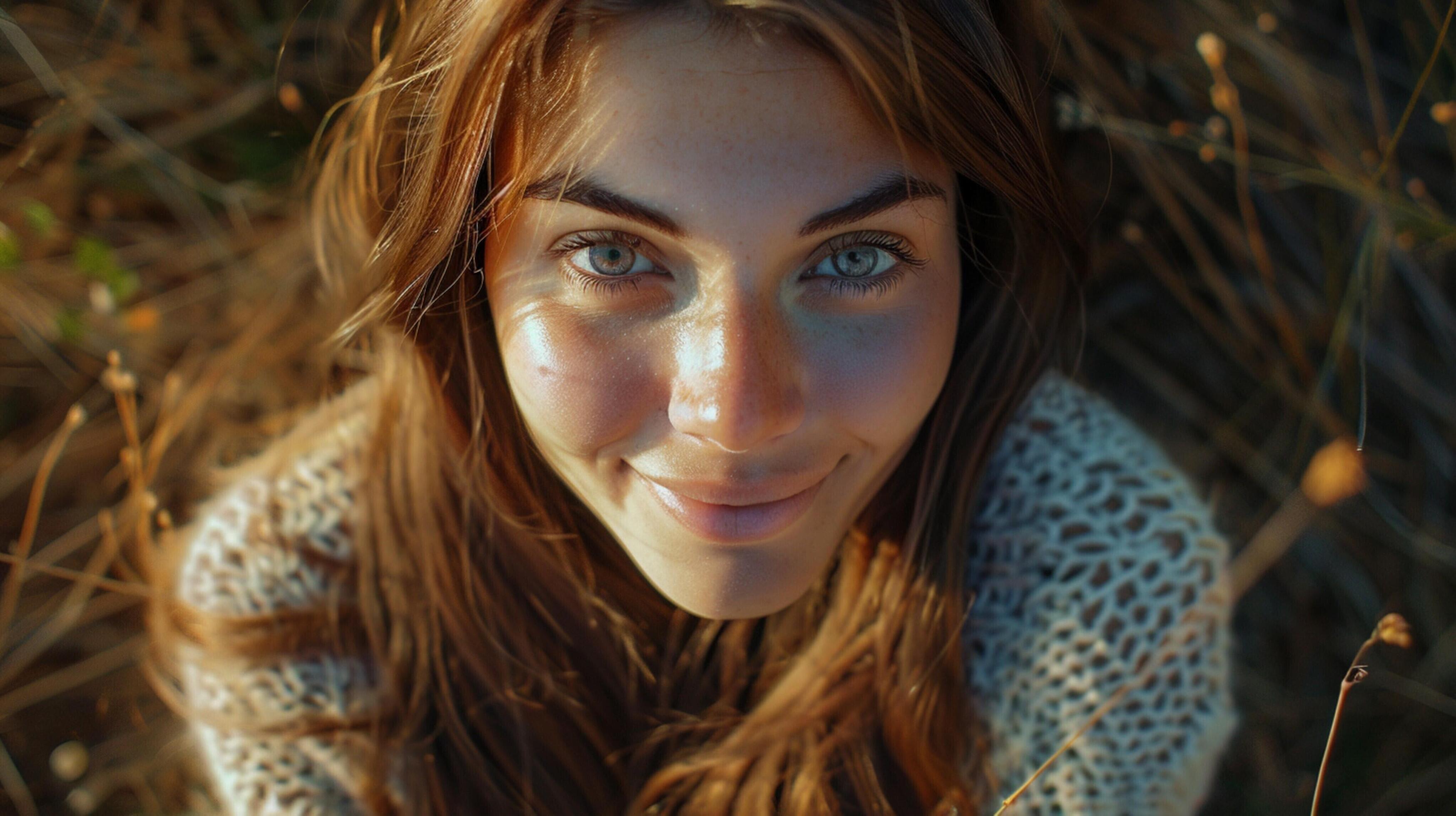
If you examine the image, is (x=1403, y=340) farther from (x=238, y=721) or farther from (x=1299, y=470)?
(x=238, y=721)

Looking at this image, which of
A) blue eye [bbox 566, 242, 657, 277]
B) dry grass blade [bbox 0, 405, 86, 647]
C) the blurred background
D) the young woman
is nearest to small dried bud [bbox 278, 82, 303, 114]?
the blurred background

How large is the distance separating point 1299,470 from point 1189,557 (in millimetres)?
733

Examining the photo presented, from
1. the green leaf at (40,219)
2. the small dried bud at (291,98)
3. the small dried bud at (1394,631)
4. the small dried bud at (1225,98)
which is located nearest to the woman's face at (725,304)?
the small dried bud at (1394,631)

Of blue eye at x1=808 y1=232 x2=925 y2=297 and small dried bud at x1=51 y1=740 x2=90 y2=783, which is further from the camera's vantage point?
small dried bud at x1=51 y1=740 x2=90 y2=783

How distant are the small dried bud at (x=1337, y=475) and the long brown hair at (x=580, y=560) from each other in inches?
12.8

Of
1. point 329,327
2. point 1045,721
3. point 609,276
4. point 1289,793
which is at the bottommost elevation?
point 1289,793

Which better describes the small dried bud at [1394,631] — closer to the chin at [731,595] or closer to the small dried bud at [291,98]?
the chin at [731,595]

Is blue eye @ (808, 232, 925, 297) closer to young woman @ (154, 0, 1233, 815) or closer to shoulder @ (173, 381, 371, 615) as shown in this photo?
young woman @ (154, 0, 1233, 815)

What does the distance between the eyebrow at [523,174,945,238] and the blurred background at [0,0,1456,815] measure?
2.90ft

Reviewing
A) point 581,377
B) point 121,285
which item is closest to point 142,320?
point 121,285

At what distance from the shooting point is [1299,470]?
6.00 ft

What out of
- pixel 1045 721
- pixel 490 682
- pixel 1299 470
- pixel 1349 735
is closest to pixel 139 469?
pixel 490 682

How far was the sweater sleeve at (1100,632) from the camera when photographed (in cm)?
123

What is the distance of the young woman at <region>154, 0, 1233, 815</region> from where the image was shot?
91cm
